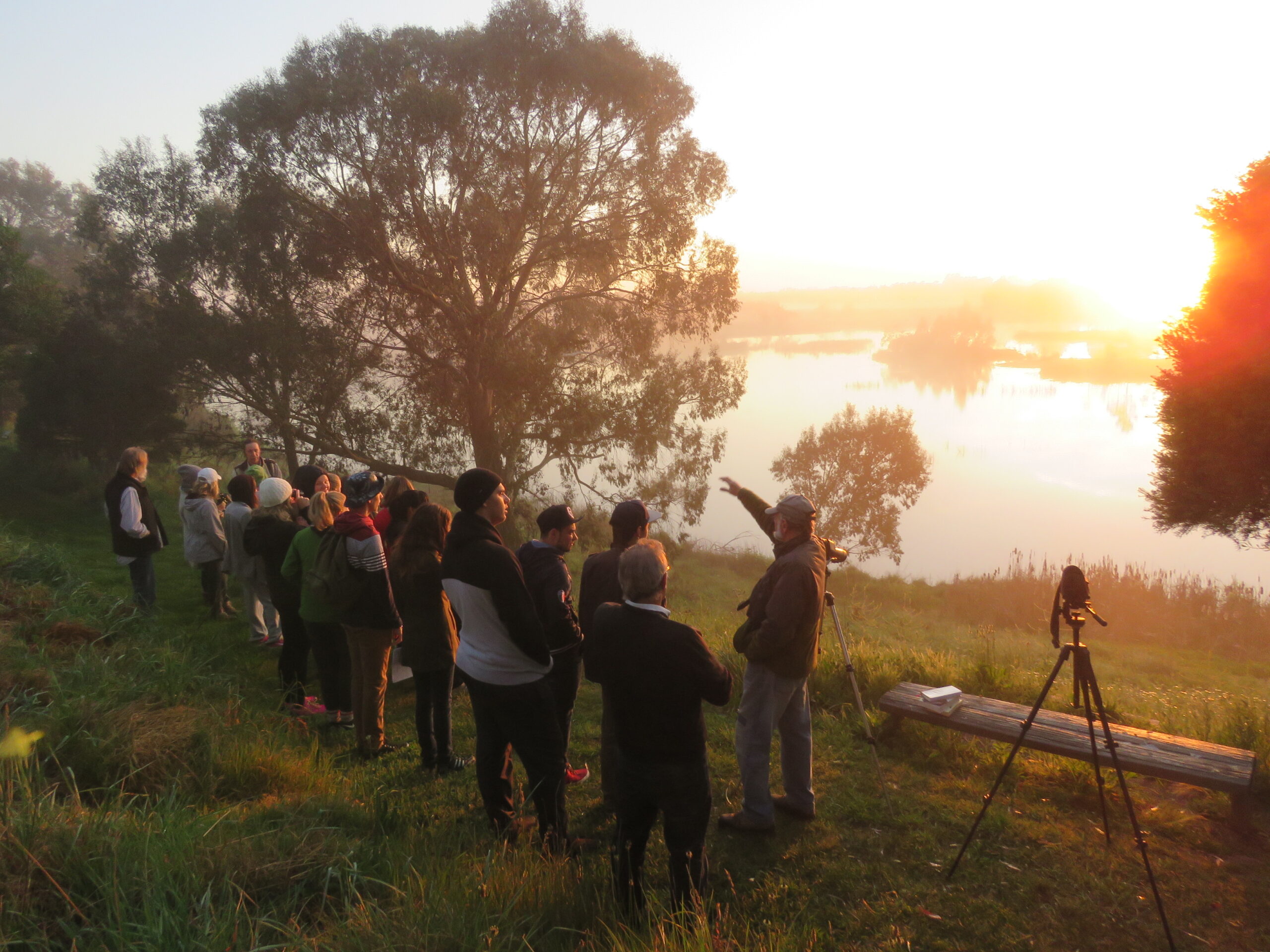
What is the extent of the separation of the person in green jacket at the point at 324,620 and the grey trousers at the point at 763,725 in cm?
279

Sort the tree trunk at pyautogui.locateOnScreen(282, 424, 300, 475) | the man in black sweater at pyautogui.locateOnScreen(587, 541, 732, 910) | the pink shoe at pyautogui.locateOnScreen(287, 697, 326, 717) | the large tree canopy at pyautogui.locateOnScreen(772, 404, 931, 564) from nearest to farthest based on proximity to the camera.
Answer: the man in black sweater at pyautogui.locateOnScreen(587, 541, 732, 910), the pink shoe at pyautogui.locateOnScreen(287, 697, 326, 717), the tree trunk at pyautogui.locateOnScreen(282, 424, 300, 475), the large tree canopy at pyautogui.locateOnScreen(772, 404, 931, 564)

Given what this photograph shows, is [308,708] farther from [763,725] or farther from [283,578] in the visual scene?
[763,725]

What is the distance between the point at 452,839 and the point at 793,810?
2.05 metres

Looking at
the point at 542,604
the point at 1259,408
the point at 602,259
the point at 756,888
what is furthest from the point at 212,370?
the point at 1259,408

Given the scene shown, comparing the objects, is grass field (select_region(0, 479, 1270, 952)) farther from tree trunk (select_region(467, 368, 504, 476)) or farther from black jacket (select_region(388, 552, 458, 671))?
tree trunk (select_region(467, 368, 504, 476))

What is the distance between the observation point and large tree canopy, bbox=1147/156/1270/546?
7.06 m

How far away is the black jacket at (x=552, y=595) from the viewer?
12.8 ft

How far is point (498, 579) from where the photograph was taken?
140 inches

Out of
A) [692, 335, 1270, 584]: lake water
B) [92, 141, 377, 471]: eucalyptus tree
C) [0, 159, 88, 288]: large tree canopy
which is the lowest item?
[692, 335, 1270, 584]: lake water

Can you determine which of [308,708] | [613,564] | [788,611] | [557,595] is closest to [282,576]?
[308,708]

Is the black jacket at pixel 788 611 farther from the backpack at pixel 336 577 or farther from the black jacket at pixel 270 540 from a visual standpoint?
the black jacket at pixel 270 540

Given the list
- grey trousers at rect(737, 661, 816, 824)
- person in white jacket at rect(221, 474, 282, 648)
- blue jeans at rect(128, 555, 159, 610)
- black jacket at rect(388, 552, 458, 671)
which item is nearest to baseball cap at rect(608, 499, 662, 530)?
grey trousers at rect(737, 661, 816, 824)

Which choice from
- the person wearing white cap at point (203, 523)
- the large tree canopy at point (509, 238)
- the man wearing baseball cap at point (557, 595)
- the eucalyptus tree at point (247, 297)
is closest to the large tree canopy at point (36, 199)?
the eucalyptus tree at point (247, 297)

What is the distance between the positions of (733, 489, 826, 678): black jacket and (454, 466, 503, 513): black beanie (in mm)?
1459
